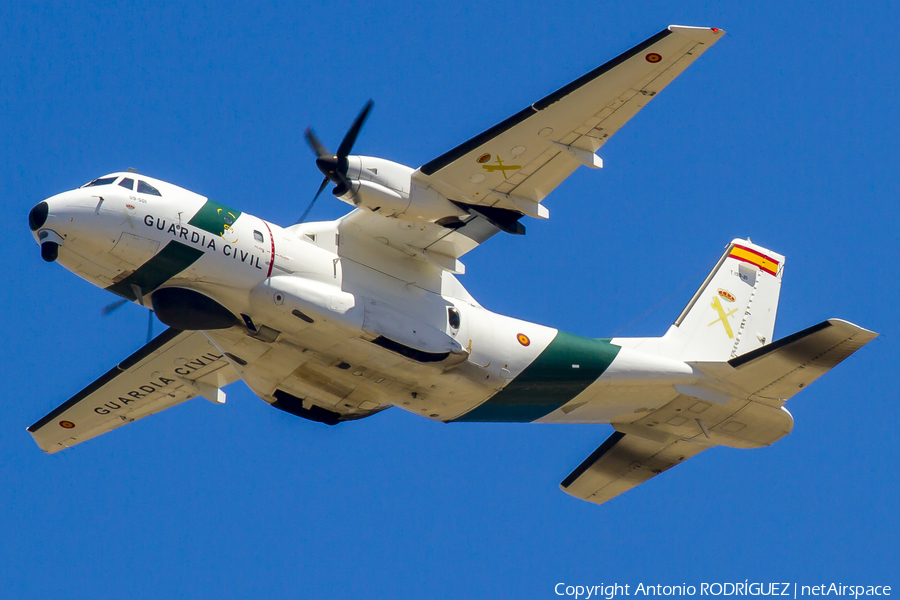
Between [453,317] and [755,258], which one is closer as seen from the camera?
[453,317]

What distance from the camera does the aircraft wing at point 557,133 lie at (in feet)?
44.9

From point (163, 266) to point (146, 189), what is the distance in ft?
3.32

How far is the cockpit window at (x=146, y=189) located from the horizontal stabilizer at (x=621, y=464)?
28.9 feet

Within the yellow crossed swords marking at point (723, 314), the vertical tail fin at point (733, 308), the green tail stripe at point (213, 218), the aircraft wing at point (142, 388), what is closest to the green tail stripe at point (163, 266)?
the green tail stripe at point (213, 218)

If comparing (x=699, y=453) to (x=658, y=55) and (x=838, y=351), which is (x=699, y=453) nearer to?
(x=838, y=351)

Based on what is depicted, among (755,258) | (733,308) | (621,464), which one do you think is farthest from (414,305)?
(755,258)

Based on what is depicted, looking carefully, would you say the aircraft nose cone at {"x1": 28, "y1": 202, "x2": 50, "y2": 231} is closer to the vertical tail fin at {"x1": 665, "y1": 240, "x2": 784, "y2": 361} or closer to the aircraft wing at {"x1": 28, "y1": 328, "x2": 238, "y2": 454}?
the aircraft wing at {"x1": 28, "y1": 328, "x2": 238, "y2": 454}

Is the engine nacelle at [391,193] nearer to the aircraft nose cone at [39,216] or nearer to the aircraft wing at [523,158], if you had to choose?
the aircraft wing at [523,158]

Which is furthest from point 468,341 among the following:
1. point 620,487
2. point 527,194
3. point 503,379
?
point 620,487

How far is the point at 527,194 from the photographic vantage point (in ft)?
49.9

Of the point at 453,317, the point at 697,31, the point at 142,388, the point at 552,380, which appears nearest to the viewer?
the point at 697,31

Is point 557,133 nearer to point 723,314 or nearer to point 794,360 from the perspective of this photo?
point 794,360

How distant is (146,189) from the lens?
13.9 meters

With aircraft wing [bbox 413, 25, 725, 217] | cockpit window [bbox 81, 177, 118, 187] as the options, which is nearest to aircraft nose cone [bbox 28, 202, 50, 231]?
cockpit window [bbox 81, 177, 118, 187]
